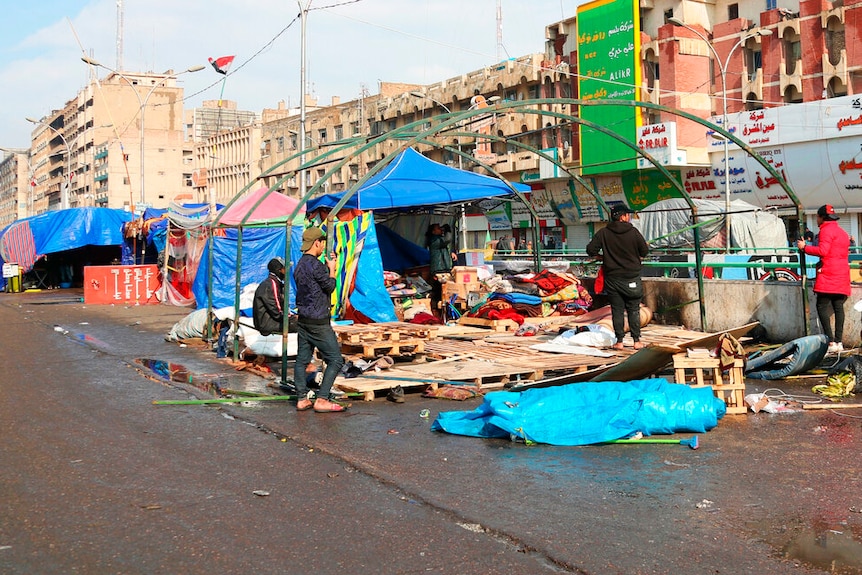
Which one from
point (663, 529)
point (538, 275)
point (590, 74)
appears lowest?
point (663, 529)

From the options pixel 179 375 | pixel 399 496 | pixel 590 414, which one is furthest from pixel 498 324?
pixel 399 496

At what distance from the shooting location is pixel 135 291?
2900 cm

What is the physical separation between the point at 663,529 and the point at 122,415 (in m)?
6.06

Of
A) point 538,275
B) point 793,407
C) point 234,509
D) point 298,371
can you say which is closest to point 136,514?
point 234,509

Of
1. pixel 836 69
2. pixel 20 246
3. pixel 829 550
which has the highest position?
pixel 836 69

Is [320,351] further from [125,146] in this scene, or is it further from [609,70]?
[125,146]

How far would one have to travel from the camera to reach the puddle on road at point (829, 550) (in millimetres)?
4508

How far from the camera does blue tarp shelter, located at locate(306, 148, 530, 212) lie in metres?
17.2

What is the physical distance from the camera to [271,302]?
36.9 feet

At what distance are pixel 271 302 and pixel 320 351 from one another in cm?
230

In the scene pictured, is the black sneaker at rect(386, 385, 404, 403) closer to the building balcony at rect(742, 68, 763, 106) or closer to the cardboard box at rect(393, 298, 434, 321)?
the cardboard box at rect(393, 298, 434, 321)

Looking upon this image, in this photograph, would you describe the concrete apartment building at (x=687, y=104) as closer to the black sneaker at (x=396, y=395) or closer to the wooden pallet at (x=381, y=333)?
the wooden pallet at (x=381, y=333)

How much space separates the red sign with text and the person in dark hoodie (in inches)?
790

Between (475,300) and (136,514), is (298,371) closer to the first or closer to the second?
(136,514)
